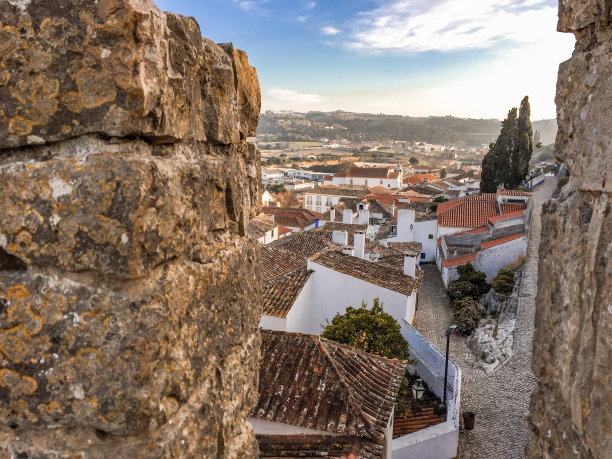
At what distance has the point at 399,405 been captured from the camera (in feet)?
35.4

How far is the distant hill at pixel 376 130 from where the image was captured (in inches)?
5719

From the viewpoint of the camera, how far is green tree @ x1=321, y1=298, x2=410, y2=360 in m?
11.2

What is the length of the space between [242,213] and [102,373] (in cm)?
89

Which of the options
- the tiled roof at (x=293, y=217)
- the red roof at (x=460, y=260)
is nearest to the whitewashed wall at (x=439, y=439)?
the red roof at (x=460, y=260)

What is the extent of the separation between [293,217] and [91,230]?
3443 cm

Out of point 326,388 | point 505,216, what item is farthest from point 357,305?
point 505,216

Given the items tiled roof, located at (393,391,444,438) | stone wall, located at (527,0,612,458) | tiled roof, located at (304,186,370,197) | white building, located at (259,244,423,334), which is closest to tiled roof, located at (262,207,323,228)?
tiled roof, located at (304,186,370,197)

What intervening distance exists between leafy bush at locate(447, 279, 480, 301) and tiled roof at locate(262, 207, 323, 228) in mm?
16666

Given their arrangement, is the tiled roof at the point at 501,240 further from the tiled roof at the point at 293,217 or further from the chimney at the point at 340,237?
the tiled roof at the point at 293,217

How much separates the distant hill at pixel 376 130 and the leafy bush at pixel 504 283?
Result: 12063cm

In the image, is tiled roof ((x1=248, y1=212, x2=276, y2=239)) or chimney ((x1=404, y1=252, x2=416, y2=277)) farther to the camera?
tiled roof ((x1=248, y1=212, x2=276, y2=239))

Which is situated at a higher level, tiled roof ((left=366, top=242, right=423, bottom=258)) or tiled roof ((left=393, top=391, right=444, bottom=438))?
tiled roof ((left=366, top=242, right=423, bottom=258))

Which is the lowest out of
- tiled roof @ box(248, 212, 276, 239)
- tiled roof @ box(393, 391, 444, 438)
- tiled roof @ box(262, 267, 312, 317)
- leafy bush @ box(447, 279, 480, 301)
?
tiled roof @ box(393, 391, 444, 438)

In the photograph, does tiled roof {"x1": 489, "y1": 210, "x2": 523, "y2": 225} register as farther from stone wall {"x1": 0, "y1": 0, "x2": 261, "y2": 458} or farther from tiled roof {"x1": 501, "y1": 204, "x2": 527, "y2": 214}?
stone wall {"x1": 0, "y1": 0, "x2": 261, "y2": 458}
